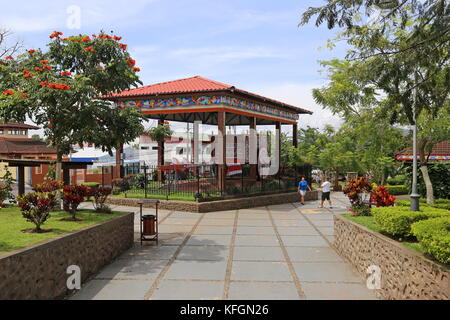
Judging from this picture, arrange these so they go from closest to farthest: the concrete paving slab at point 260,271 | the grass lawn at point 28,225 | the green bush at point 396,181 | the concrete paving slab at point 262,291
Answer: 1. the grass lawn at point 28,225
2. the concrete paving slab at point 262,291
3. the concrete paving slab at point 260,271
4. the green bush at point 396,181

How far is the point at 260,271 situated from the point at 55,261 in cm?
413

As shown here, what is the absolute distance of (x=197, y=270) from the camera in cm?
808

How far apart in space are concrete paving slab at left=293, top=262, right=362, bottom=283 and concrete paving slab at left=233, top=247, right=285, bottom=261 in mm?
722

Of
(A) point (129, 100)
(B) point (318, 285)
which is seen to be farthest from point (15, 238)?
(A) point (129, 100)

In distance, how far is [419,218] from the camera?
23.8ft

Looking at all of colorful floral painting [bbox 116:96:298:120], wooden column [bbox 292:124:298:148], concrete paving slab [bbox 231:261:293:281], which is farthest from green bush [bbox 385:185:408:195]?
concrete paving slab [bbox 231:261:293:281]

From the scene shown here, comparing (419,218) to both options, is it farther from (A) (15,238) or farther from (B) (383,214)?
(A) (15,238)

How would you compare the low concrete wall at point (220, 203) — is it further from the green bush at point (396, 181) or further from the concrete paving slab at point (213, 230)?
the green bush at point (396, 181)

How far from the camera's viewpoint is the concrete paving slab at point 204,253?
9.09m

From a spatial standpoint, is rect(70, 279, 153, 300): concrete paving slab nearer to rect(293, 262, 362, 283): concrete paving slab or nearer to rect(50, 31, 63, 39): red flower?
rect(293, 262, 362, 283): concrete paving slab

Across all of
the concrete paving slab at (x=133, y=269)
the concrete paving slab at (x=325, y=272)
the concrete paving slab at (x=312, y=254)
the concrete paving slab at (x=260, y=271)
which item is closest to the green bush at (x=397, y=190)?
the concrete paving slab at (x=312, y=254)

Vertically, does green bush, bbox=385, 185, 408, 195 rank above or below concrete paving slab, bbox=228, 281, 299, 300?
above

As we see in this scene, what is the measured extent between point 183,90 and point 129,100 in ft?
12.0

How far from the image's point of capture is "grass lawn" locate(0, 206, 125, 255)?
20.9ft
